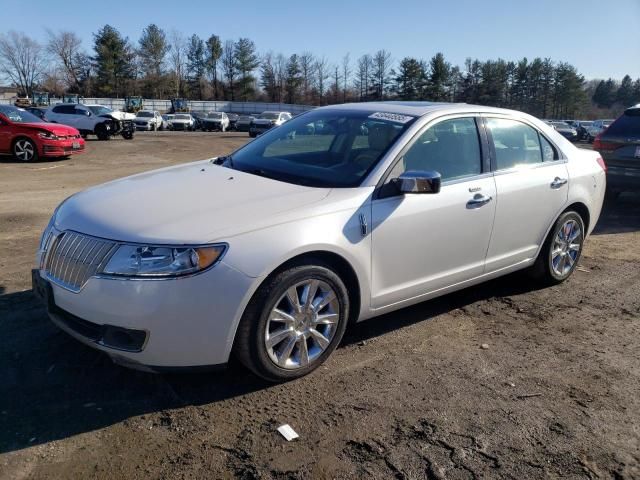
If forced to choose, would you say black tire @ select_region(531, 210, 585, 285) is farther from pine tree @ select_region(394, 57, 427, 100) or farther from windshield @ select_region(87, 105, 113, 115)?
pine tree @ select_region(394, 57, 427, 100)

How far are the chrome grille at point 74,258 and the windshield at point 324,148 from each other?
1314mm

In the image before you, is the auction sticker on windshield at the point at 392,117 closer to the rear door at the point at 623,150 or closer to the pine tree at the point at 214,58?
the rear door at the point at 623,150

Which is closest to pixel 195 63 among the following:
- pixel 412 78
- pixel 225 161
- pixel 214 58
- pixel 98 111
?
pixel 214 58

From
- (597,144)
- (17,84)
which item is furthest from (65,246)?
(17,84)

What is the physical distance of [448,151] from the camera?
4.09 m

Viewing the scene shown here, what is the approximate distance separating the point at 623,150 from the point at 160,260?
8081 mm

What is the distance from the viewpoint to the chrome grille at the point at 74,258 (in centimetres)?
292

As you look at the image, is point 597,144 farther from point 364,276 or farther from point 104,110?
point 104,110

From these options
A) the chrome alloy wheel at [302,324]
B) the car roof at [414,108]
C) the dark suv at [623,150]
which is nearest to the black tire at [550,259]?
the car roof at [414,108]

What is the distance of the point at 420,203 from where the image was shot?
373 cm

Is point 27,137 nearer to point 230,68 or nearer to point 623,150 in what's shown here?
point 623,150

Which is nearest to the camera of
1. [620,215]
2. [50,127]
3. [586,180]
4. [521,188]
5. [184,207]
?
[184,207]

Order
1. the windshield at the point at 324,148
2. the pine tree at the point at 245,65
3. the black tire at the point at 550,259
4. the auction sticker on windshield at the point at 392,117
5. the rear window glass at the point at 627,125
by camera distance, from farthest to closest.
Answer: the pine tree at the point at 245,65 < the rear window glass at the point at 627,125 < the black tire at the point at 550,259 < the auction sticker on windshield at the point at 392,117 < the windshield at the point at 324,148

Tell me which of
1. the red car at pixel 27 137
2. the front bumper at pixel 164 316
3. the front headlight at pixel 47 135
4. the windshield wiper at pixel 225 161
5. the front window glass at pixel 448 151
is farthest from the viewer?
the front headlight at pixel 47 135
